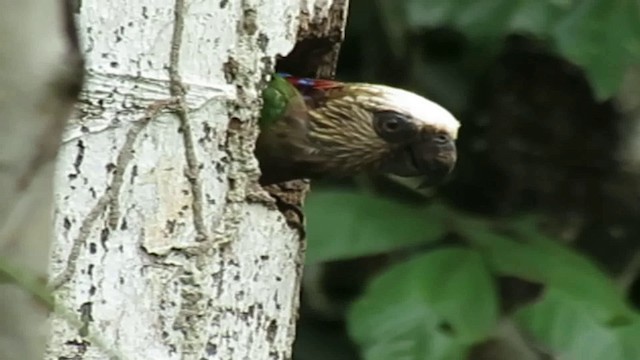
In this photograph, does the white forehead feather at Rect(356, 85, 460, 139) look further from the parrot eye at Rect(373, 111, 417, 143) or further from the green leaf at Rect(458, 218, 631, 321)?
the green leaf at Rect(458, 218, 631, 321)

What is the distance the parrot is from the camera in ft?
5.04

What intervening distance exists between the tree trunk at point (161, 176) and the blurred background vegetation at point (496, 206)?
1.46ft

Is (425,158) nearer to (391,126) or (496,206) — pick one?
(391,126)

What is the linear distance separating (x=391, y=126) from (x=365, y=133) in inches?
1.1

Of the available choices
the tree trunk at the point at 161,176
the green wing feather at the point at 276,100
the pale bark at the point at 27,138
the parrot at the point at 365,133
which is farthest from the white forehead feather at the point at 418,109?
the pale bark at the point at 27,138

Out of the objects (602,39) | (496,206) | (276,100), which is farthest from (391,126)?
(496,206)

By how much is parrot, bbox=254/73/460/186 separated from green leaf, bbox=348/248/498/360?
22 centimetres

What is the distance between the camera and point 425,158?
5.11 ft

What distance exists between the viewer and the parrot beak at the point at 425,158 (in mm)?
1555

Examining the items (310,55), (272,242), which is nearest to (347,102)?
(310,55)

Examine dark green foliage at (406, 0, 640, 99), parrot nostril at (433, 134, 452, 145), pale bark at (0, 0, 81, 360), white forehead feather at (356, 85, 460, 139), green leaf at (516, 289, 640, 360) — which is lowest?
green leaf at (516, 289, 640, 360)

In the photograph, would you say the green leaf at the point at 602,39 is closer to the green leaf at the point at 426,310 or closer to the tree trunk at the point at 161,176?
the green leaf at the point at 426,310

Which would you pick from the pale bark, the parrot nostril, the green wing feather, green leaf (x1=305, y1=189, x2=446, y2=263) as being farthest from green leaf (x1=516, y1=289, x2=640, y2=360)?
the pale bark

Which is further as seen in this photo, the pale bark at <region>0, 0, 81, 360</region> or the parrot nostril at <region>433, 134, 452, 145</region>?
the parrot nostril at <region>433, 134, 452, 145</region>
